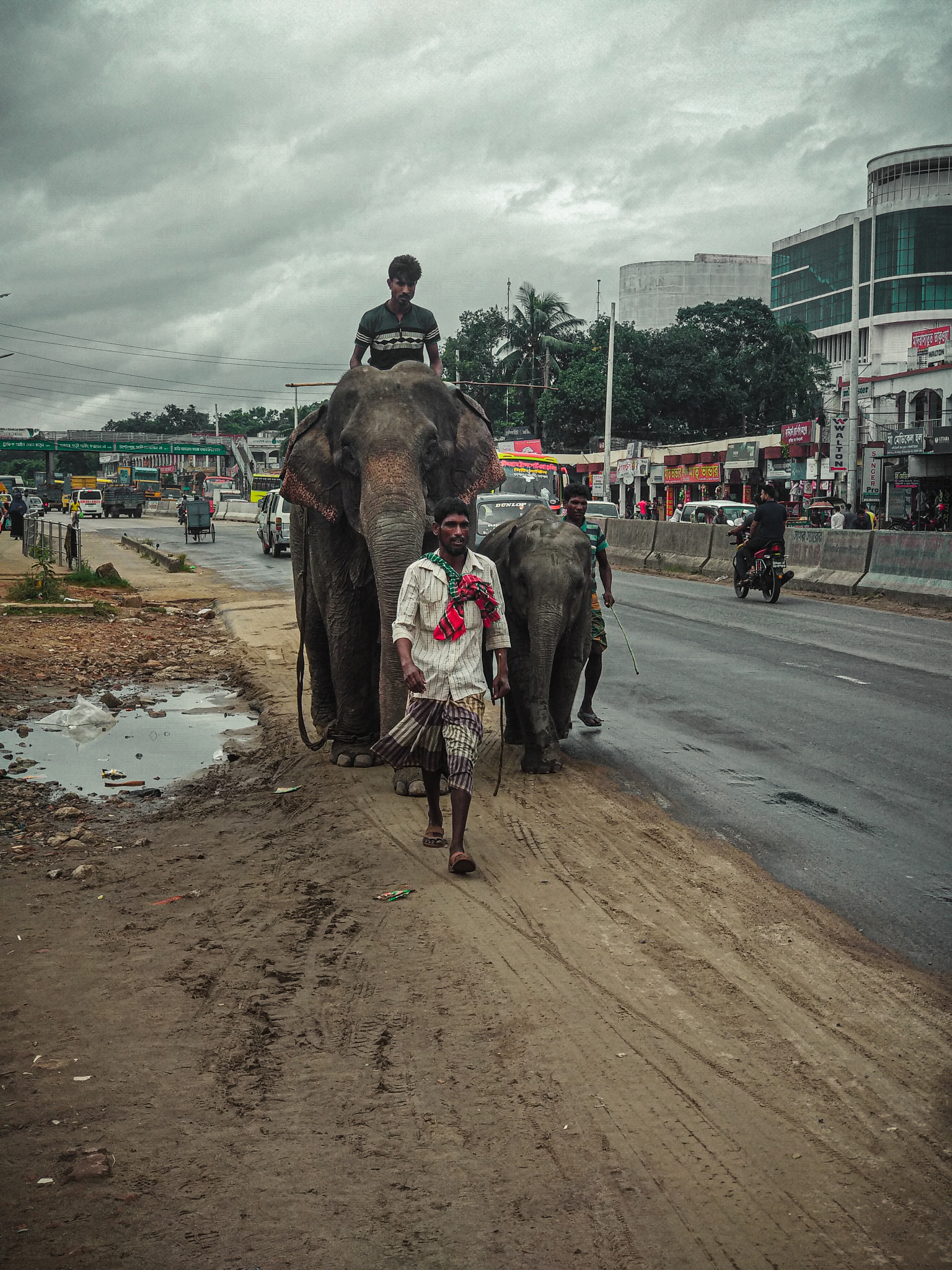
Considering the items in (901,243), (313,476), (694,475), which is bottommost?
(313,476)

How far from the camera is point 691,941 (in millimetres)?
5363

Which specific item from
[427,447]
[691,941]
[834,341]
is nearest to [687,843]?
[691,941]

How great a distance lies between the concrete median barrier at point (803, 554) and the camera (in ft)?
80.0

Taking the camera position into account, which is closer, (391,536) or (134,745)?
(391,536)

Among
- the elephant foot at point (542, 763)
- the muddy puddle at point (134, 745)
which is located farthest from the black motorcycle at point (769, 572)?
the elephant foot at point (542, 763)

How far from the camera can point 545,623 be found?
8.55 meters

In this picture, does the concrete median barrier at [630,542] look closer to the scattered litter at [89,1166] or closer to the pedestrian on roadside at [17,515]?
the pedestrian on roadside at [17,515]

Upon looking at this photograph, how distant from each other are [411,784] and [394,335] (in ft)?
11.1

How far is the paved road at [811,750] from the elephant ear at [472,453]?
215 centimetres

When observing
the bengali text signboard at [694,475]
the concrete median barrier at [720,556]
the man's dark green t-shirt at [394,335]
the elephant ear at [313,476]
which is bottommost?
the concrete median barrier at [720,556]

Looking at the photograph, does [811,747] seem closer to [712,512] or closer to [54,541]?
[54,541]

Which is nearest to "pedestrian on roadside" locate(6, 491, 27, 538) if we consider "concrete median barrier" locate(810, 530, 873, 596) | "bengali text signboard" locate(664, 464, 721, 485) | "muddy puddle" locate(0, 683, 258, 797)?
"concrete median barrier" locate(810, 530, 873, 596)

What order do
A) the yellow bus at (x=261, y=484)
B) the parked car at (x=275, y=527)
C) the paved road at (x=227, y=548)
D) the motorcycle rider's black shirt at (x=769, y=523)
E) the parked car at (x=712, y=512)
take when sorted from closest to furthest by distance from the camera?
the motorcycle rider's black shirt at (x=769, y=523)
the paved road at (x=227, y=548)
the parked car at (x=712, y=512)
the parked car at (x=275, y=527)
the yellow bus at (x=261, y=484)

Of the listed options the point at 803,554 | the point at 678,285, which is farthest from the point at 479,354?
the point at 803,554
